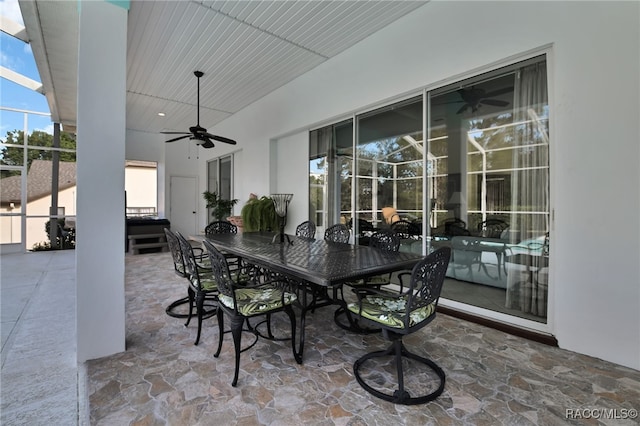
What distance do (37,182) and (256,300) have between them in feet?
27.5

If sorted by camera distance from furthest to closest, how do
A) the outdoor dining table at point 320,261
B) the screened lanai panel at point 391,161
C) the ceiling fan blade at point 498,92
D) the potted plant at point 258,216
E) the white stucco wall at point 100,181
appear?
the potted plant at point 258,216 < the screened lanai panel at point 391,161 < the ceiling fan blade at point 498,92 < the white stucco wall at point 100,181 < the outdoor dining table at point 320,261

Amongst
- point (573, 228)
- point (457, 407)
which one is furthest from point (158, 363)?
point (573, 228)

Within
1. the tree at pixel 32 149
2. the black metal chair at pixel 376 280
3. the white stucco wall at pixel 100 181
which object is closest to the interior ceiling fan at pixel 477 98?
the black metal chair at pixel 376 280

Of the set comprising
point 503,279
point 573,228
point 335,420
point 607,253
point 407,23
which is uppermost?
point 407,23

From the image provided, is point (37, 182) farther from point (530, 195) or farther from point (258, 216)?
point (530, 195)

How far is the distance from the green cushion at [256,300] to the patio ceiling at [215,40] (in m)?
3.04

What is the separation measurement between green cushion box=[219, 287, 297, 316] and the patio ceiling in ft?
9.96

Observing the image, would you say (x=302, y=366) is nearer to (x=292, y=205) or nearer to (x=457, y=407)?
(x=457, y=407)

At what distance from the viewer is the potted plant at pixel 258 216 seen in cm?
549

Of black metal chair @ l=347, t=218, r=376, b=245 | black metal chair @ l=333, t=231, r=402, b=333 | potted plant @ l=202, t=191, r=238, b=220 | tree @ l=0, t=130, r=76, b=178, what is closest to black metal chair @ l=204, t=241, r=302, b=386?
black metal chair @ l=333, t=231, r=402, b=333

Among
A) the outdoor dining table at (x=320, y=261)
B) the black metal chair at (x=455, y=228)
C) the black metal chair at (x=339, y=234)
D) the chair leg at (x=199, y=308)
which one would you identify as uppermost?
the black metal chair at (x=455, y=228)

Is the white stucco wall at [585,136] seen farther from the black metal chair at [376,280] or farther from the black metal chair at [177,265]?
the black metal chair at [177,265]

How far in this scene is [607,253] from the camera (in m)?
2.14

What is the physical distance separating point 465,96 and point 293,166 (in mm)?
3308
